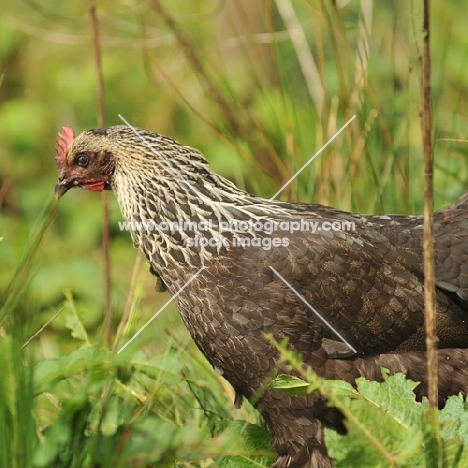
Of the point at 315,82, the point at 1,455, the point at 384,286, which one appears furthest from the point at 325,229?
the point at 315,82

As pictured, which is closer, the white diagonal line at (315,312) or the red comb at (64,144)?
the white diagonal line at (315,312)

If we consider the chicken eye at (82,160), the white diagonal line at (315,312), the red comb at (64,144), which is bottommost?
the white diagonal line at (315,312)

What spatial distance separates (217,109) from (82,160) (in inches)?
54.2

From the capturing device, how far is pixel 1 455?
202 centimetres

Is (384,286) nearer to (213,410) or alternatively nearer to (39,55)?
(213,410)

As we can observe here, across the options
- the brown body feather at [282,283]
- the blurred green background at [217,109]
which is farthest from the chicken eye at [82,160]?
the blurred green background at [217,109]

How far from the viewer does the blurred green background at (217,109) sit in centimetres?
369

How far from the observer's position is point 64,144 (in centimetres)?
301

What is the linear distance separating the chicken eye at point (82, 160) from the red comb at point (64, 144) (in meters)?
0.06

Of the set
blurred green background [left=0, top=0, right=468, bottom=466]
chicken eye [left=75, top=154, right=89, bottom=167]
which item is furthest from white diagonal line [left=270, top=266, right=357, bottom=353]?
chicken eye [left=75, top=154, right=89, bottom=167]

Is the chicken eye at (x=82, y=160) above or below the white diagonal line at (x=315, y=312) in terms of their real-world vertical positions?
above

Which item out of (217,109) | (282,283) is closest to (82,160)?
(282,283)

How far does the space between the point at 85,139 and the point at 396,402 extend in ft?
4.48

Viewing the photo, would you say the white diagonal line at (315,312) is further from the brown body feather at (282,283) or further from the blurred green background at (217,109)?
the blurred green background at (217,109)
